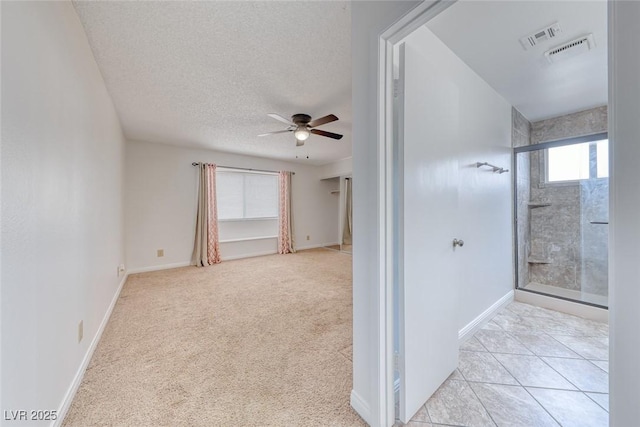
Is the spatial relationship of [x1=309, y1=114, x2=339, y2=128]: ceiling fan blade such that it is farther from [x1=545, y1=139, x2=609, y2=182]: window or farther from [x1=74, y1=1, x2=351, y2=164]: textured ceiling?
[x1=545, y1=139, x2=609, y2=182]: window

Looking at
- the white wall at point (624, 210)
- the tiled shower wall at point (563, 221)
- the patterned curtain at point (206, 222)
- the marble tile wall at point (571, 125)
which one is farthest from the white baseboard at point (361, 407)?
the patterned curtain at point (206, 222)

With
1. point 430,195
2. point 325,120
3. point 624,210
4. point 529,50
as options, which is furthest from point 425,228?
point 325,120

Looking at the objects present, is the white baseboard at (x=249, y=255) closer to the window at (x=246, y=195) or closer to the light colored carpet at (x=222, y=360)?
the window at (x=246, y=195)

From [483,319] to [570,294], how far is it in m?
1.29

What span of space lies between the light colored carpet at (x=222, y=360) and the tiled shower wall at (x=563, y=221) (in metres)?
2.43

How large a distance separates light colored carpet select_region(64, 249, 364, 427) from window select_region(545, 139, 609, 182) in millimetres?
2934

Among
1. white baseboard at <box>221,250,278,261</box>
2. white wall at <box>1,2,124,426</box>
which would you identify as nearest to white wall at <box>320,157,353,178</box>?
white baseboard at <box>221,250,278,261</box>

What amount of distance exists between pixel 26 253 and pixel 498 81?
3398 mm

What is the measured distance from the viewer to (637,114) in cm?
50

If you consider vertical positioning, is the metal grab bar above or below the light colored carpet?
above

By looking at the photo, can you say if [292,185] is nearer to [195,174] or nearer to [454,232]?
[195,174]

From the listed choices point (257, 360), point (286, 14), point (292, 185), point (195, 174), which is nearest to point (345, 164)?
point (292, 185)

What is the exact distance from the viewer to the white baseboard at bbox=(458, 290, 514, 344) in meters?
1.91

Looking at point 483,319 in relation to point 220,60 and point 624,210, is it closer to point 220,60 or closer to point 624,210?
point 624,210
